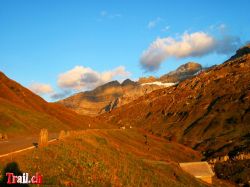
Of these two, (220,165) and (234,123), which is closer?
(220,165)

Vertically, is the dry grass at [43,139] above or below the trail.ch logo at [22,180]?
above

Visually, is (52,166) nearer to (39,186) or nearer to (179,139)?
(39,186)

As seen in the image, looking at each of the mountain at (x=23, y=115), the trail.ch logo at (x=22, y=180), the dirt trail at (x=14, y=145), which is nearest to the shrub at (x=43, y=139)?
the dirt trail at (x=14, y=145)

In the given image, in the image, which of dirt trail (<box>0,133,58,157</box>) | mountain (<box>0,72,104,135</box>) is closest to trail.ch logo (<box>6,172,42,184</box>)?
dirt trail (<box>0,133,58,157</box>)

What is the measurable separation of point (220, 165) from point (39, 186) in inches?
3417

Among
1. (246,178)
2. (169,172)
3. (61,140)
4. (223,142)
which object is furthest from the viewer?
(223,142)

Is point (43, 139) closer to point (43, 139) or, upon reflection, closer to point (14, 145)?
point (43, 139)

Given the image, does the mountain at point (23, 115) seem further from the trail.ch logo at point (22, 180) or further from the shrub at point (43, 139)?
the trail.ch logo at point (22, 180)

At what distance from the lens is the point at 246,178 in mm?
79938

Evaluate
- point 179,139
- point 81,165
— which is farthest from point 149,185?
point 179,139

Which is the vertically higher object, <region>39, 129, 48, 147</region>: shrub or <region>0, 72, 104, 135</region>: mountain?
<region>0, 72, 104, 135</region>: mountain

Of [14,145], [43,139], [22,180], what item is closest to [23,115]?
[14,145]

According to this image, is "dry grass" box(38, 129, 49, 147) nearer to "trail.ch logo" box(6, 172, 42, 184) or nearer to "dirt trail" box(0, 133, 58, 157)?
"dirt trail" box(0, 133, 58, 157)

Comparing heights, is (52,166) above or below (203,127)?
below
